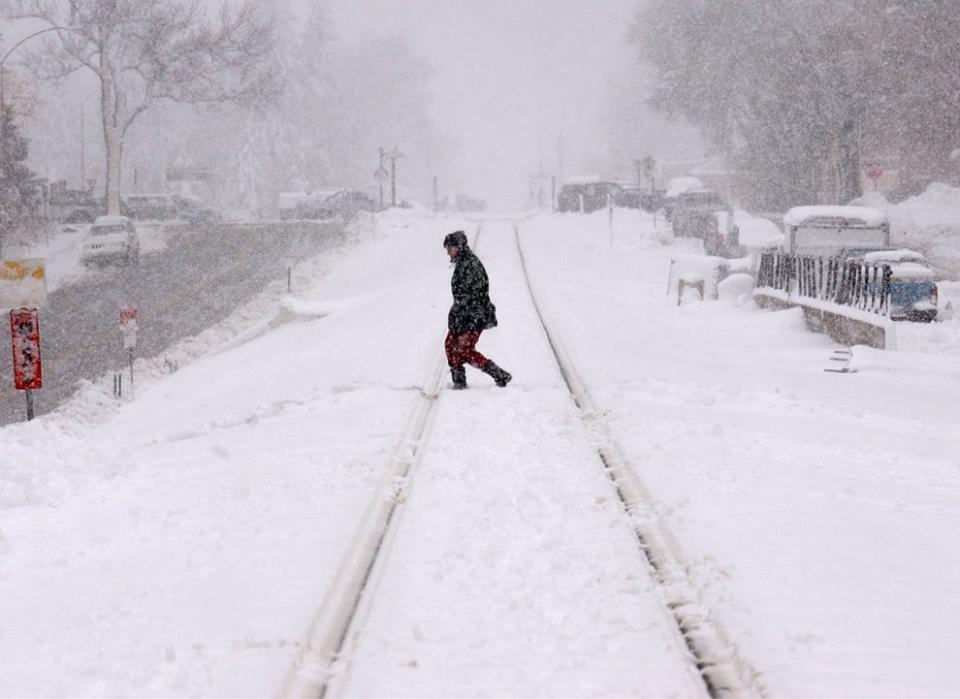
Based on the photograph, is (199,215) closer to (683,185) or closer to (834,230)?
(683,185)

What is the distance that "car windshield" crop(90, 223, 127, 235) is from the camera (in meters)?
39.7

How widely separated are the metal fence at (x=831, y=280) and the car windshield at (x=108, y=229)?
26.8 metres

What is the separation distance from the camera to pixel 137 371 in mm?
26875

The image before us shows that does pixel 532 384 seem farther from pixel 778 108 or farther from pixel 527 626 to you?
pixel 778 108

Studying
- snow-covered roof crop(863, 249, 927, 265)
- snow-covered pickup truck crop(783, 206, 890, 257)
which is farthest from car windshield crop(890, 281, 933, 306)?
snow-covered pickup truck crop(783, 206, 890, 257)

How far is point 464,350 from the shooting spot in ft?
35.4

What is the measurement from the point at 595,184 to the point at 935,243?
67.0ft

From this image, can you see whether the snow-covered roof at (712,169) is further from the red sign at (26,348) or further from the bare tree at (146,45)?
the red sign at (26,348)

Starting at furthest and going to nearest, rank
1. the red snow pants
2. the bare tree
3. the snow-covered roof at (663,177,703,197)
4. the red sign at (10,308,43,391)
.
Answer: the snow-covered roof at (663,177,703,197) → the bare tree → the red sign at (10,308,43,391) → the red snow pants

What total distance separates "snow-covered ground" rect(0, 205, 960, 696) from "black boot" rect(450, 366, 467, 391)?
0.99 ft

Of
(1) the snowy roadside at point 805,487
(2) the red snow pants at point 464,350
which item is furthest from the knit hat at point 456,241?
(1) the snowy roadside at point 805,487

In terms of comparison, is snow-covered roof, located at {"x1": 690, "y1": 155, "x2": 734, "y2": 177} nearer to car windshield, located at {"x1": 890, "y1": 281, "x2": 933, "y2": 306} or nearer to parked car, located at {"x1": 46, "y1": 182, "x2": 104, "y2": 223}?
parked car, located at {"x1": 46, "y1": 182, "x2": 104, "y2": 223}

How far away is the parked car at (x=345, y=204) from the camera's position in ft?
177

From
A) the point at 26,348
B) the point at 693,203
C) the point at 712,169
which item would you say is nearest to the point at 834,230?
the point at 26,348
